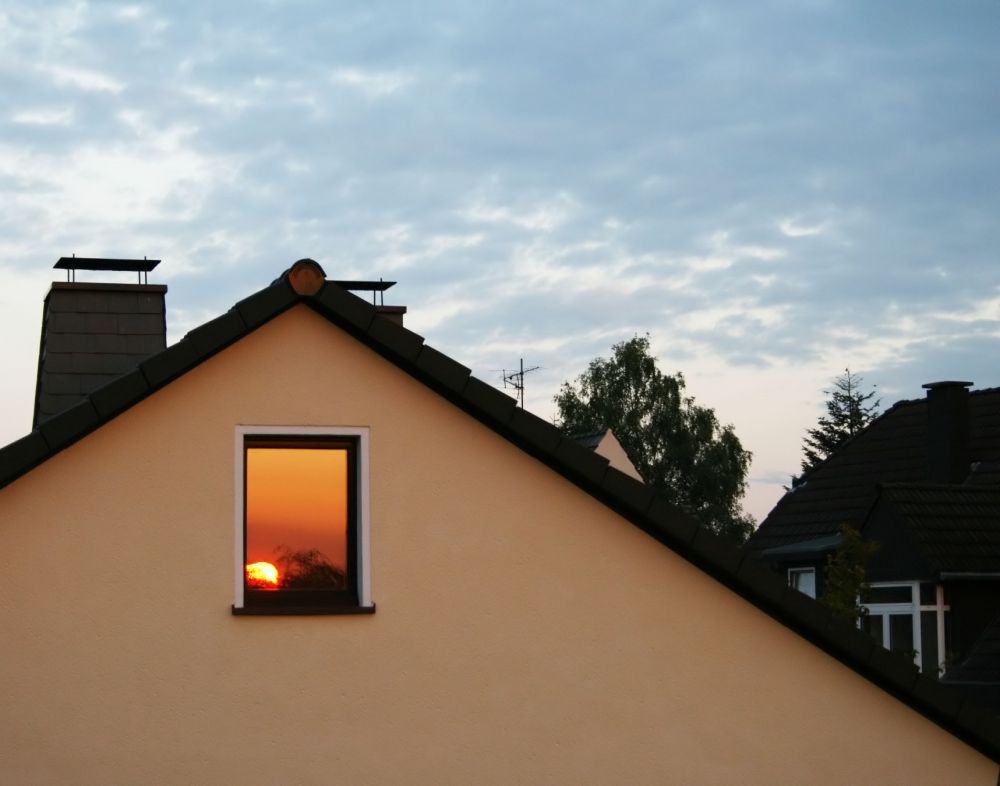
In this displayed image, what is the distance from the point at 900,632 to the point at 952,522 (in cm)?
220

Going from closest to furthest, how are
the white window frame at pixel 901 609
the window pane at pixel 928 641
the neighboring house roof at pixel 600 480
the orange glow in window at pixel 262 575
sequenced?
the neighboring house roof at pixel 600 480
the orange glow in window at pixel 262 575
the window pane at pixel 928 641
the white window frame at pixel 901 609

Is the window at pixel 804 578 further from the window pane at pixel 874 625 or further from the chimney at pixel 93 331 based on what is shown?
the chimney at pixel 93 331

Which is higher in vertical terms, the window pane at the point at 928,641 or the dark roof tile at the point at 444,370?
the dark roof tile at the point at 444,370

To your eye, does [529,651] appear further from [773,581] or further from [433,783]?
[773,581]

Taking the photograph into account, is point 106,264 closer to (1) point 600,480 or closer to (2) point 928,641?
(1) point 600,480

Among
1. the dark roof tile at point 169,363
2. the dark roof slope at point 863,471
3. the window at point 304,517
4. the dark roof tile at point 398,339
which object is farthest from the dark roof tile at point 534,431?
the dark roof slope at point 863,471

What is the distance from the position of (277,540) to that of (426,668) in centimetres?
129

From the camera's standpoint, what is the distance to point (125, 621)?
30.0 ft

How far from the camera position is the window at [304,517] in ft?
31.7

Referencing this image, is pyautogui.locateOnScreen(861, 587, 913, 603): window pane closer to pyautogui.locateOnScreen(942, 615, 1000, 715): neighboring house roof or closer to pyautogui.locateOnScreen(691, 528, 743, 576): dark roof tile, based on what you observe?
pyautogui.locateOnScreen(942, 615, 1000, 715): neighboring house roof

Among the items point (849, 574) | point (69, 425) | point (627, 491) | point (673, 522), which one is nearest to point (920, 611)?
point (849, 574)

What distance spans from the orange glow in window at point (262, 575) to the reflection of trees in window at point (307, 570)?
6cm

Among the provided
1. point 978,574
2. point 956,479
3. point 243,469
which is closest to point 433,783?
point 243,469

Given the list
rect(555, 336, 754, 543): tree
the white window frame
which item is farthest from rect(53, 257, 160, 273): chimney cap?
rect(555, 336, 754, 543): tree
